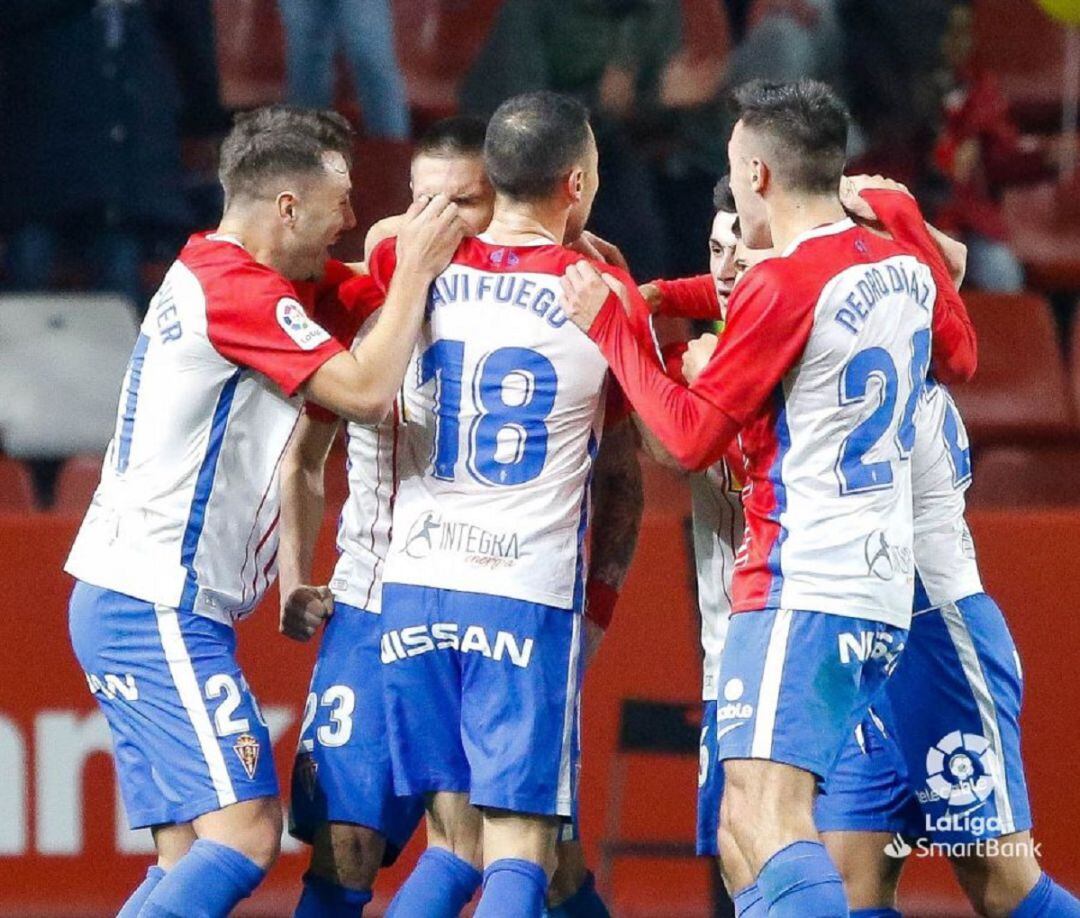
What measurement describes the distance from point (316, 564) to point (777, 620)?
83.7 inches

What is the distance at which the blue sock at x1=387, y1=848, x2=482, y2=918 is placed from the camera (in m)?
4.20

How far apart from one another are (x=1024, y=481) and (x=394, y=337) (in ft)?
12.3

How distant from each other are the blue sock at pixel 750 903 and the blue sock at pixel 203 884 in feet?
3.30

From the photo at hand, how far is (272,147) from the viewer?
4.29 m

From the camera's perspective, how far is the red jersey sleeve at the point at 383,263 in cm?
450

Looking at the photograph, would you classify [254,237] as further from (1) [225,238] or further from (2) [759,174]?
(2) [759,174]

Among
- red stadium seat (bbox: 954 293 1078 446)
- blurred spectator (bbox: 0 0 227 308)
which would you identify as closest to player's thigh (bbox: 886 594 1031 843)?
red stadium seat (bbox: 954 293 1078 446)

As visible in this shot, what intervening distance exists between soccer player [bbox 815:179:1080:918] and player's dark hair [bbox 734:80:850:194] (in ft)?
1.22

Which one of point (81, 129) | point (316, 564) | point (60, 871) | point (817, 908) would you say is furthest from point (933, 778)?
point (81, 129)

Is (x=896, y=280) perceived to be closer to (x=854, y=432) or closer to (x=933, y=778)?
(x=854, y=432)

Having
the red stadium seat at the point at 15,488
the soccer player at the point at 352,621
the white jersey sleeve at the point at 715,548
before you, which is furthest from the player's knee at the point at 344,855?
the red stadium seat at the point at 15,488

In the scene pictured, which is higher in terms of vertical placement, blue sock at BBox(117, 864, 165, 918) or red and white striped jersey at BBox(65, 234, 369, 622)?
red and white striped jersey at BBox(65, 234, 369, 622)

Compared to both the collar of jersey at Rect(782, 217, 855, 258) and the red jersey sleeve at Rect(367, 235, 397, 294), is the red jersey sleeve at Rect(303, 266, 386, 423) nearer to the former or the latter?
the red jersey sleeve at Rect(367, 235, 397, 294)

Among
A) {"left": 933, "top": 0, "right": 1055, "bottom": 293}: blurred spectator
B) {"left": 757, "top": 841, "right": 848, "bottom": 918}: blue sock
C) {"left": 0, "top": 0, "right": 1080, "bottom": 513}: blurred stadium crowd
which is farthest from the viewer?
{"left": 933, "top": 0, "right": 1055, "bottom": 293}: blurred spectator
